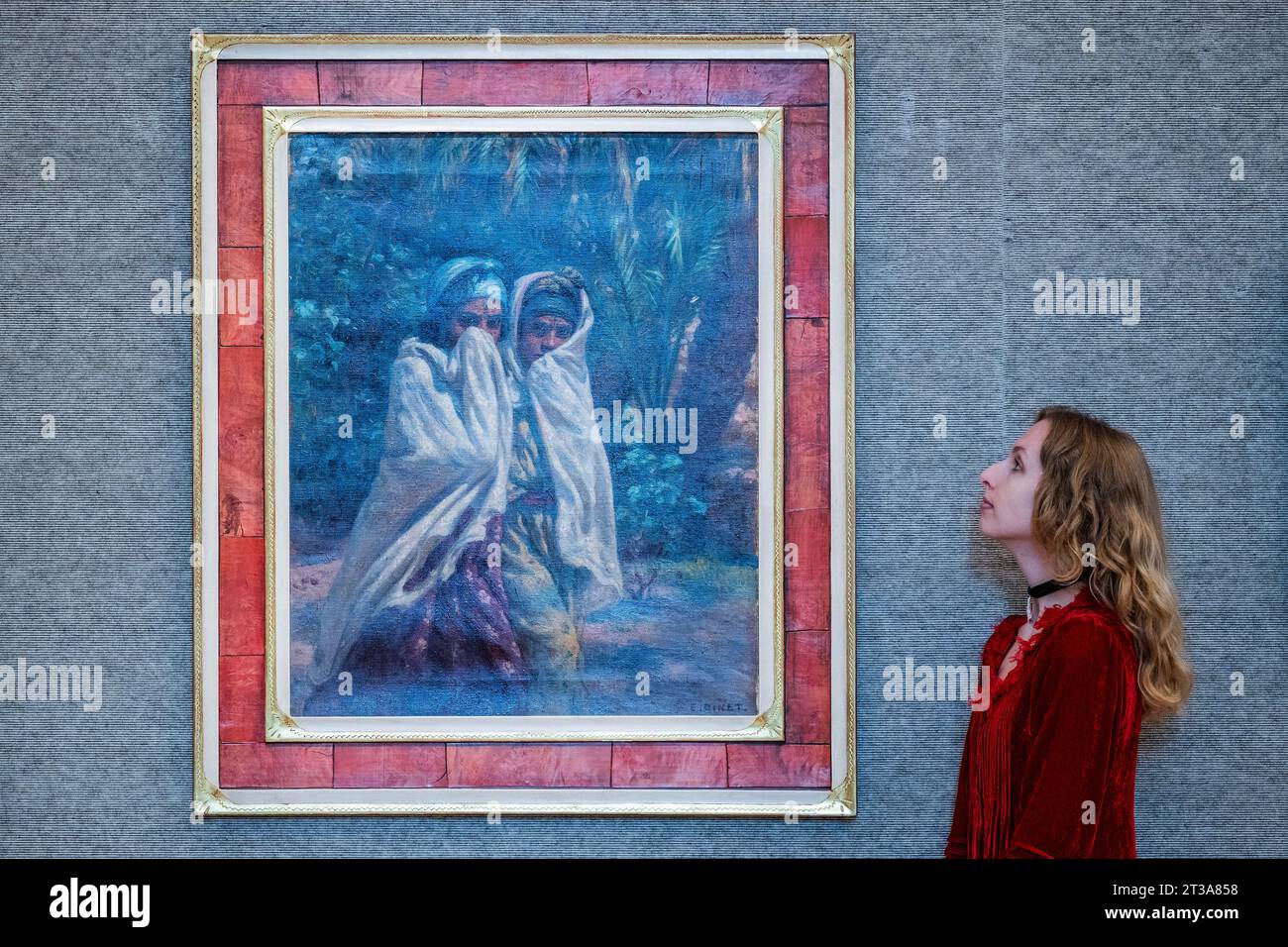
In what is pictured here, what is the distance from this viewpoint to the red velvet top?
1.44 metres

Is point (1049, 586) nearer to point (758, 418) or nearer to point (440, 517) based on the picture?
point (758, 418)

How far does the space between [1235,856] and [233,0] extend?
8.10 feet

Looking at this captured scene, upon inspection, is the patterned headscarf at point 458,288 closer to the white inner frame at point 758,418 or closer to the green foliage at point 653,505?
the white inner frame at point 758,418

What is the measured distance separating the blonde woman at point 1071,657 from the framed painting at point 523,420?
0.32 m

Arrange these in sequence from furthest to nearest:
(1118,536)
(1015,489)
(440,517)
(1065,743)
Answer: (440,517) < (1015,489) < (1118,536) < (1065,743)

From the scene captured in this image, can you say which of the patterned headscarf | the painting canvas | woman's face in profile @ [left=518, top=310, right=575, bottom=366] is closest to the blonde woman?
the painting canvas

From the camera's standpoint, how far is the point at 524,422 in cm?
186

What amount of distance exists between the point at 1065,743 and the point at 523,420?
1.06 metres

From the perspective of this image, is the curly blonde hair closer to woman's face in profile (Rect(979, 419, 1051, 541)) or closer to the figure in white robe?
woman's face in profile (Rect(979, 419, 1051, 541))

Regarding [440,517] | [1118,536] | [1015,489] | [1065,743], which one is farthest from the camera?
[440,517]

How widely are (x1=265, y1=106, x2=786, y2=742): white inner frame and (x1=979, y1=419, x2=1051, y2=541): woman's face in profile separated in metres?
0.39

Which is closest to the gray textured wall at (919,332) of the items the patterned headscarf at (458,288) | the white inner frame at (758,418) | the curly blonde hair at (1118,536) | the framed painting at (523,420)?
the framed painting at (523,420)

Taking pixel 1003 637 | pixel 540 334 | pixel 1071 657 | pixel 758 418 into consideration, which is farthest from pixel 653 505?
pixel 1071 657

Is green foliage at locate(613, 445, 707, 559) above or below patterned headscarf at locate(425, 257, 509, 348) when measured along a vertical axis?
below
